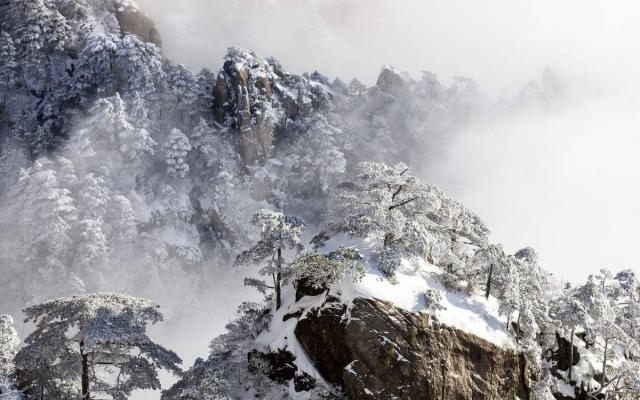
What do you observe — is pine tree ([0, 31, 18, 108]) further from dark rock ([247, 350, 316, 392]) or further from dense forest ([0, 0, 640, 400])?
dark rock ([247, 350, 316, 392])

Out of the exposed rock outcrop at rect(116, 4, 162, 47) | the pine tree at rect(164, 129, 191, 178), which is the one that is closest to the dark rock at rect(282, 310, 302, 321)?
the pine tree at rect(164, 129, 191, 178)

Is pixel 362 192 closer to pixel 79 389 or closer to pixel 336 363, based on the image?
pixel 336 363

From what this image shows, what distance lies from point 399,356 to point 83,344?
15.4 metres

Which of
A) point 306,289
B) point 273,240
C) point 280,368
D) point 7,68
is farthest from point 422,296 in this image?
point 7,68

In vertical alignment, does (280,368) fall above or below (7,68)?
below

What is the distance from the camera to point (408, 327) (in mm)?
26844

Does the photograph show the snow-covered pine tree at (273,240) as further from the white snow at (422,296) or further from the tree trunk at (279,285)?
the white snow at (422,296)

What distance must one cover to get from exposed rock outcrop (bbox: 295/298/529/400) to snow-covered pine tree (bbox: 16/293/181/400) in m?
8.09

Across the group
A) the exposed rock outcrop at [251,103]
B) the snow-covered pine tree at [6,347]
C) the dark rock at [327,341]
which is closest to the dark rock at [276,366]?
the dark rock at [327,341]

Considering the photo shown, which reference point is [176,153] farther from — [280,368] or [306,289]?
[280,368]

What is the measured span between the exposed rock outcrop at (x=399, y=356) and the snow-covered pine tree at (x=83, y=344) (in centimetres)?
809

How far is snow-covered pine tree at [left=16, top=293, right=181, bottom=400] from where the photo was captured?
23266 mm

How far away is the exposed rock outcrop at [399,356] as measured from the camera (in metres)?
26.0

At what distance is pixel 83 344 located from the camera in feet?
77.1
